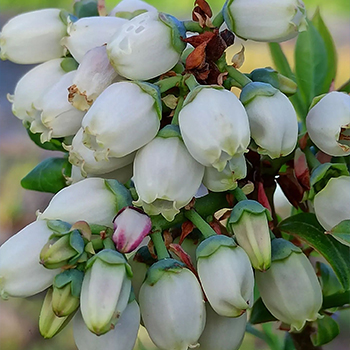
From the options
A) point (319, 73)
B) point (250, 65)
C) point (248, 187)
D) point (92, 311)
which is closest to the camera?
point (92, 311)

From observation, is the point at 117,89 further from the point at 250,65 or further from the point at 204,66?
the point at 250,65

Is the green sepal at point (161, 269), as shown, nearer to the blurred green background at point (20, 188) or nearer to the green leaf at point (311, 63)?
the green leaf at point (311, 63)

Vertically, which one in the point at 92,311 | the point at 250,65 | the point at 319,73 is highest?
the point at 92,311

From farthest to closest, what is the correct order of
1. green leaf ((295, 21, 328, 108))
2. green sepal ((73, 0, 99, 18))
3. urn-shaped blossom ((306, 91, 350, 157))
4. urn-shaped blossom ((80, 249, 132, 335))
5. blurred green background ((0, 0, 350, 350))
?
blurred green background ((0, 0, 350, 350))
green leaf ((295, 21, 328, 108))
green sepal ((73, 0, 99, 18))
urn-shaped blossom ((306, 91, 350, 157))
urn-shaped blossom ((80, 249, 132, 335))

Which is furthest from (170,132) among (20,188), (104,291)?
(20,188)

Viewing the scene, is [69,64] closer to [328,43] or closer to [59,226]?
[59,226]

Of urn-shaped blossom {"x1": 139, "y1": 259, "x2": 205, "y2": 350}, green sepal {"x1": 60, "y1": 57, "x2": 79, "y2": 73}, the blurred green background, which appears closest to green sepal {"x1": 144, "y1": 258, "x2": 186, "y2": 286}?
urn-shaped blossom {"x1": 139, "y1": 259, "x2": 205, "y2": 350}

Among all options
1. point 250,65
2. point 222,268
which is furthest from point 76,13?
point 250,65

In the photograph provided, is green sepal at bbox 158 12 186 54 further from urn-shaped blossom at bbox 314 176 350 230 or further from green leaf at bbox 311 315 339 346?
green leaf at bbox 311 315 339 346
